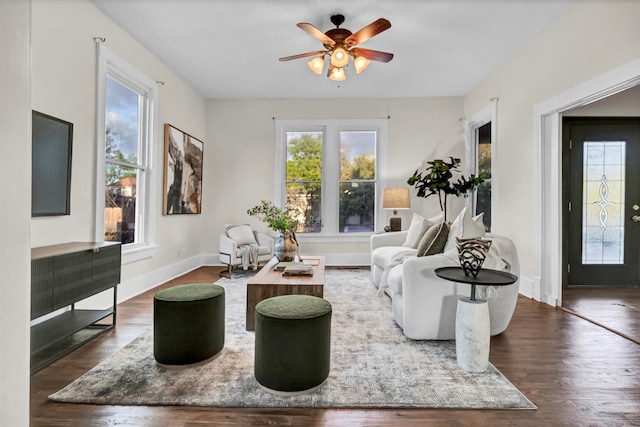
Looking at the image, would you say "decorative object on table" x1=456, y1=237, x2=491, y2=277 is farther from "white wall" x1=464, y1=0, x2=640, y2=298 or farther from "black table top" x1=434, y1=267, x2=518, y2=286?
"white wall" x1=464, y1=0, x2=640, y2=298

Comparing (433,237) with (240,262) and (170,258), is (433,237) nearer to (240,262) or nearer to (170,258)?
(240,262)

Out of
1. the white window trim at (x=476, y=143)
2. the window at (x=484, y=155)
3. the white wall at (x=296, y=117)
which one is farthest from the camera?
the white wall at (x=296, y=117)

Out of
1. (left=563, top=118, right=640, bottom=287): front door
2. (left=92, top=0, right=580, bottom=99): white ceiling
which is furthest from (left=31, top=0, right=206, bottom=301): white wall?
(left=563, top=118, right=640, bottom=287): front door

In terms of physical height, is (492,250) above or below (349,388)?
above

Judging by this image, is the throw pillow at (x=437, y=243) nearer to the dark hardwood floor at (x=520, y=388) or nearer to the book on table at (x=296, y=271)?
the dark hardwood floor at (x=520, y=388)

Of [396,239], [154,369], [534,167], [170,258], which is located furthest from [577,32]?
[170,258]

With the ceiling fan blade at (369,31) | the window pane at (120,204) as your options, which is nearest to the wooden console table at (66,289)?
the window pane at (120,204)

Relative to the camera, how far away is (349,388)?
2.02m

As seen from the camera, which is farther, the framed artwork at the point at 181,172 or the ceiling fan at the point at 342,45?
the framed artwork at the point at 181,172

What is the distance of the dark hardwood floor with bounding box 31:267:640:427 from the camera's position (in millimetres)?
1739

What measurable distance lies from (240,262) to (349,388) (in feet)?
11.7

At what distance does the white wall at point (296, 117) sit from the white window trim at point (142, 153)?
1.85 meters

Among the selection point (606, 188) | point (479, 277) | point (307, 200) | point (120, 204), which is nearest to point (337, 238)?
point (307, 200)

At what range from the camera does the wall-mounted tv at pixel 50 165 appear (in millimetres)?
2639
